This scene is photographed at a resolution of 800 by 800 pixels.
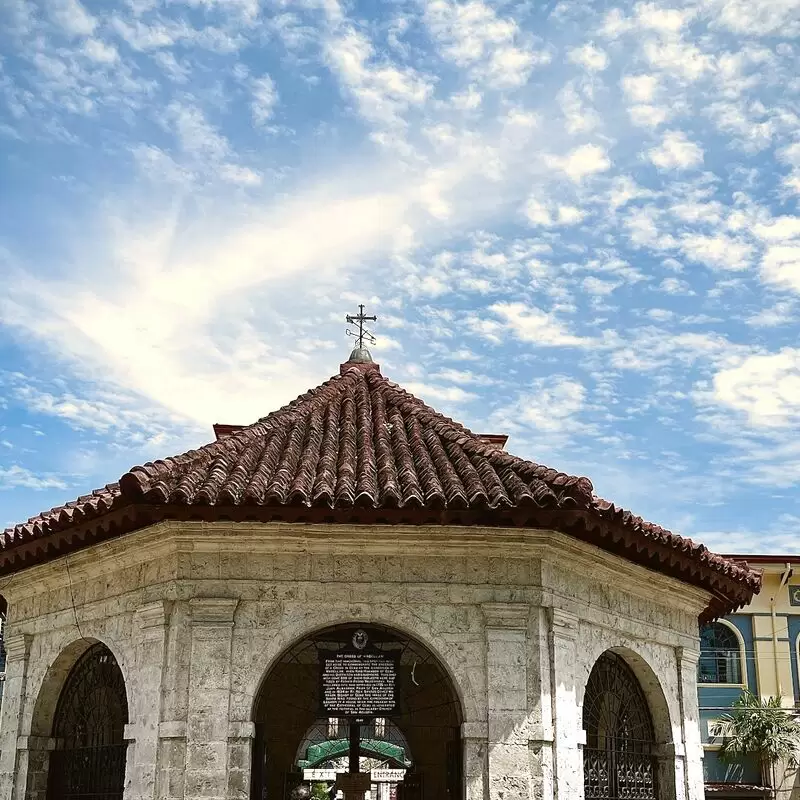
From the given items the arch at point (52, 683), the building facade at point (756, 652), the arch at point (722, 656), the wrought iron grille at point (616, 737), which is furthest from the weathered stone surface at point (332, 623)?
the arch at point (722, 656)

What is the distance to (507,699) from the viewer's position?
8.39 m

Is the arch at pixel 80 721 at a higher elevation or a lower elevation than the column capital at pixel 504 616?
lower

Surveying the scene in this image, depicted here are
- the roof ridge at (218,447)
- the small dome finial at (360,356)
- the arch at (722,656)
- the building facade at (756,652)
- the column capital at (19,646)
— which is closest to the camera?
the roof ridge at (218,447)

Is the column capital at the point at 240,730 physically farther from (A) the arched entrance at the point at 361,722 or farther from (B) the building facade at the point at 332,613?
(A) the arched entrance at the point at 361,722

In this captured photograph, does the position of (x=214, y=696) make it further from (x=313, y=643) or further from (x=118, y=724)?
(x=118, y=724)

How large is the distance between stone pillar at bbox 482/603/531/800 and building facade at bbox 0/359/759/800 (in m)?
0.02

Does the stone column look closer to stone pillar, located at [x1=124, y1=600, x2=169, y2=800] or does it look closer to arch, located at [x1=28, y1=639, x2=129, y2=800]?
arch, located at [x1=28, y1=639, x2=129, y2=800]

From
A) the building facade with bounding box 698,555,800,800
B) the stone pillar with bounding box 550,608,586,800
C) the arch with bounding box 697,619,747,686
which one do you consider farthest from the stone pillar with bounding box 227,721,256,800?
the arch with bounding box 697,619,747,686

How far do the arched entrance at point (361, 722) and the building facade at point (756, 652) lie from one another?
40.9 feet

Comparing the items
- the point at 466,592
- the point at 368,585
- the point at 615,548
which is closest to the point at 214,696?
the point at 368,585

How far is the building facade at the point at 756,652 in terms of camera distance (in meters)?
27.7

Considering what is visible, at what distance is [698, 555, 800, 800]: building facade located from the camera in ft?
90.7

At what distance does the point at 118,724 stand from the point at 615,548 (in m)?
4.76

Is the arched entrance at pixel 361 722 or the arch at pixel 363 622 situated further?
the arched entrance at pixel 361 722
